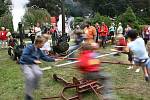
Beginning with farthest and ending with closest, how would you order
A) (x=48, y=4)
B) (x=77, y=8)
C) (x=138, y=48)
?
(x=77, y=8) → (x=48, y=4) → (x=138, y=48)

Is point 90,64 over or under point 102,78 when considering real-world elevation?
over

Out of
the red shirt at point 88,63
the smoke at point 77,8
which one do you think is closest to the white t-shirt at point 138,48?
the red shirt at point 88,63

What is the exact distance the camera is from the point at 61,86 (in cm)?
1332

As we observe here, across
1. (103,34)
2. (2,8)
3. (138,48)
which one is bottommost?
(103,34)

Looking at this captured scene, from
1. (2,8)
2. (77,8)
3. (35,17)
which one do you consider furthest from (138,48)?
(77,8)

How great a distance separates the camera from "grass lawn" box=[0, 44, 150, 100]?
39.6ft

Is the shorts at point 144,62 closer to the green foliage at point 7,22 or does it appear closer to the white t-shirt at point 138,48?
the white t-shirt at point 138,48

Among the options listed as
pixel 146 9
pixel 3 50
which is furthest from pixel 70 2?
pixel 3 50

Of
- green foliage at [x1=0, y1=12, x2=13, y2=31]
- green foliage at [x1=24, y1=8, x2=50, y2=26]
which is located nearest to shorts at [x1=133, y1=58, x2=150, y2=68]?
green foliage at [x1=0, y1=12, x2=13, y2=31]

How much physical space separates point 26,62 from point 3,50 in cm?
1676

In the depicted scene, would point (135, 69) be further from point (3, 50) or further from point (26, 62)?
point (3, 50)

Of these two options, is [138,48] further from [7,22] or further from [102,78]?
[7,22]

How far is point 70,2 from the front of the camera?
8300cm

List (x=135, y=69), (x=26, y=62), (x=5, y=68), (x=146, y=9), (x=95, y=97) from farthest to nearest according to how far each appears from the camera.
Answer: (x=146, y=9) → (x=5, y=68) → (x=135, y=69) → (x=95, y=97) → (x=26, y=62)
